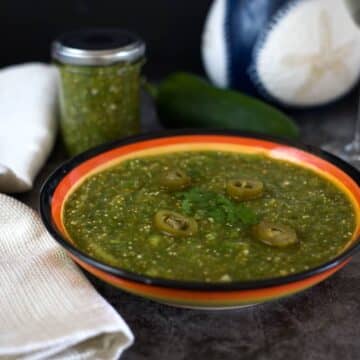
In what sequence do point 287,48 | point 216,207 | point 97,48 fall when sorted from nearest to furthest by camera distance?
point 216,207
point 97,48
point 287,48

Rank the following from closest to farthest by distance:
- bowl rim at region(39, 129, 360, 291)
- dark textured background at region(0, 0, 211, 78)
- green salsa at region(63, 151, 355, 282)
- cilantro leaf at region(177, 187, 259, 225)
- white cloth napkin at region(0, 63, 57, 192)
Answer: bowl rim at region(39, 129, 360, 291)
green salsa at region(63, 151, 355, 282)
cilantro leaf at region(177, 187, 259, 225)
white cloth napkin at region(0, 63, 57, 192)
dark textured background at region(0, 0, 211, 78)

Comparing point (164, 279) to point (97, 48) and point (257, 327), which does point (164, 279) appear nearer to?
point (257, 327)

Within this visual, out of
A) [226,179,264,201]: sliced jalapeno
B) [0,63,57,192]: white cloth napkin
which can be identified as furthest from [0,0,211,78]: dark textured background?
[226,179,264,201]: sliced jalapeno

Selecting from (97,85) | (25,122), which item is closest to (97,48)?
(97,85)

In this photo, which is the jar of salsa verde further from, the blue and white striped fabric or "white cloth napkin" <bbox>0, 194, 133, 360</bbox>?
"white cloth napkin" <bbox>0, 194, 133, 360</bbox>

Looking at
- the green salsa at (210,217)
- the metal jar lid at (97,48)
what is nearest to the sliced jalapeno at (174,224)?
the green salsa at (210,217)

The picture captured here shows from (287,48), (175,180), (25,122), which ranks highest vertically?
(287,48)

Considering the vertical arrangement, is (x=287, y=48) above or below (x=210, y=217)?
above
